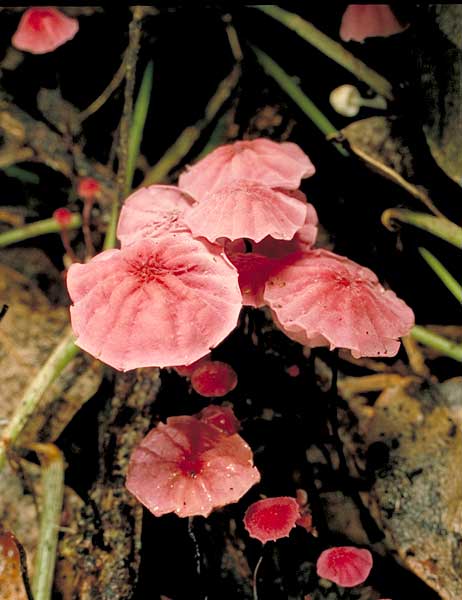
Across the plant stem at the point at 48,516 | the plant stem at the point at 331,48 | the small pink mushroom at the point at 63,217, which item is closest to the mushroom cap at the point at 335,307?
the plant stem at the point at 48,516

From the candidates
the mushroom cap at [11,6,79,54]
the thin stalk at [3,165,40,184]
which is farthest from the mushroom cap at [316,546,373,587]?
the mushroom cap at [11,6,79,54]

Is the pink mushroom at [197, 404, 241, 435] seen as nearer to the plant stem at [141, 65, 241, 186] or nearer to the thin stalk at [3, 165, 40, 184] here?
the plant stem at [141, 65, 241, 186]

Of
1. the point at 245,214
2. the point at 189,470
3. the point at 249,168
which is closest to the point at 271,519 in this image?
the point at 189,470

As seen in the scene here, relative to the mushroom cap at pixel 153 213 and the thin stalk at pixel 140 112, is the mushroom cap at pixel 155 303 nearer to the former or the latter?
the mushroom cap at pixel 153 213

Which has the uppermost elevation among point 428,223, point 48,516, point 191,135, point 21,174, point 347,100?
point 347,100

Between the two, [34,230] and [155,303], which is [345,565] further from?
[34,230]

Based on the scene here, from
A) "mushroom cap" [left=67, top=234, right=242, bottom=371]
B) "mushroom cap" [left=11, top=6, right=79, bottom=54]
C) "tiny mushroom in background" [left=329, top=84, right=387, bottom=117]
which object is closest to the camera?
"mushroom cap" [left=67, top=234, right=242, bottom=371]

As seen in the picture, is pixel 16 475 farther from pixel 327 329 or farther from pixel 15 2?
pixel 15 2
